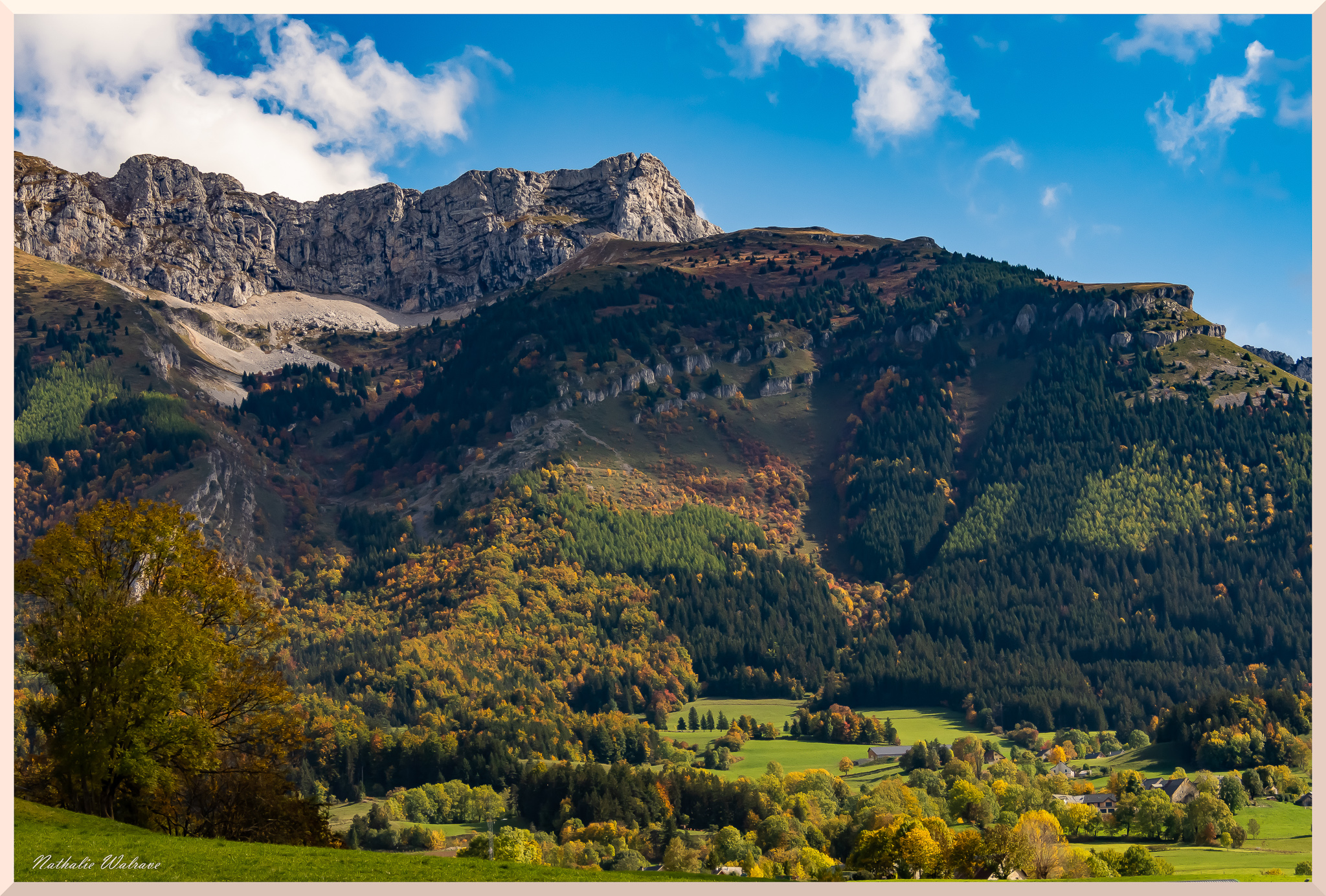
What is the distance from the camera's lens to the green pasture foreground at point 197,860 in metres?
44.4

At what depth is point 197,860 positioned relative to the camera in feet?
149

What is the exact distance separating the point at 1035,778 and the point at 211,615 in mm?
125836

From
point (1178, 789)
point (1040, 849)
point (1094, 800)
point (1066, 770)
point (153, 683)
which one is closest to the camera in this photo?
point (153, 683)

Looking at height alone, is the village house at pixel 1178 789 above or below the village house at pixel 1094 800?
above

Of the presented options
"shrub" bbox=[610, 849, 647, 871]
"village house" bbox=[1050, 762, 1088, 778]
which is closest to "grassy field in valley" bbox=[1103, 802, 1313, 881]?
"village house" bbox=[1050, 762, 1088, 778]

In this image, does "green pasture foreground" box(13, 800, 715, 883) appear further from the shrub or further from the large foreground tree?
the shrub

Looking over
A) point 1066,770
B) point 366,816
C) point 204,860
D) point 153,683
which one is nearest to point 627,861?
point 366,816

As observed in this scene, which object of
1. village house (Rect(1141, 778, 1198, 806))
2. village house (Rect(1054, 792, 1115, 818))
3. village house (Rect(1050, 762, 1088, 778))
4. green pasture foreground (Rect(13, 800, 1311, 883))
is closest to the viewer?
green pasture foreground (Rect(13, 800, 1311, 883))

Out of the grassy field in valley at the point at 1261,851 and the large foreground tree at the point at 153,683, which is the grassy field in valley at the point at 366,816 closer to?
the grassy field in valley at the point at 1261,851

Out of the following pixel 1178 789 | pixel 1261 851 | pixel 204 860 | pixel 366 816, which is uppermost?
pixel 204 860

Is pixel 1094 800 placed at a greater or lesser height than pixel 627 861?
greater

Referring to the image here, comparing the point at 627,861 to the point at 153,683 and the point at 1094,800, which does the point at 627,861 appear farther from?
the point at 153,683

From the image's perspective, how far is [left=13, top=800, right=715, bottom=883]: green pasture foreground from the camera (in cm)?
4438

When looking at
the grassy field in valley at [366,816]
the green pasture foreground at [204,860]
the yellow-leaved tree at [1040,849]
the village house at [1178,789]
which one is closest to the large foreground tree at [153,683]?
the green pasture foreground at [204,860]
